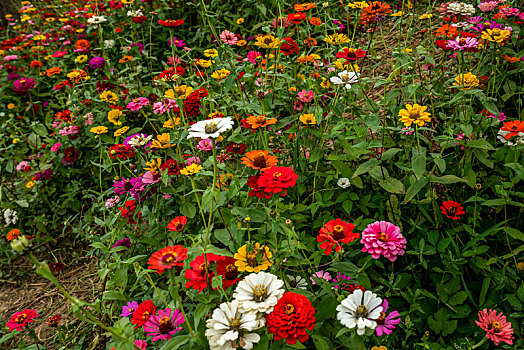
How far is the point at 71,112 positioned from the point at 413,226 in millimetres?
2345

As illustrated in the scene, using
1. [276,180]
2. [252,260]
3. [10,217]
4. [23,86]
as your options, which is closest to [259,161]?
[276,180]

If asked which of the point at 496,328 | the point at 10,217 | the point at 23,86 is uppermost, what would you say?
the point at 23,86

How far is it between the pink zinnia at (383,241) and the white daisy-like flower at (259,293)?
1.00ft

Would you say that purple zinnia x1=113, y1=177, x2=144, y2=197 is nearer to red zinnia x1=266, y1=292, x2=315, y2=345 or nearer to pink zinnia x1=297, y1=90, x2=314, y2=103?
pink zinnia x1=297, y1=90, x2=314, y2=103

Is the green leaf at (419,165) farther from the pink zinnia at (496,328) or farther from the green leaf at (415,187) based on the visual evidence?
the pink zinnia at (496,328)

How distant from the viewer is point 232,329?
91cm

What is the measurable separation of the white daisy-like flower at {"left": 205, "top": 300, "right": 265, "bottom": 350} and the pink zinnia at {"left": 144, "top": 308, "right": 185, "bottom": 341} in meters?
0.25

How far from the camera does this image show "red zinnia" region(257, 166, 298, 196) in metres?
1.08

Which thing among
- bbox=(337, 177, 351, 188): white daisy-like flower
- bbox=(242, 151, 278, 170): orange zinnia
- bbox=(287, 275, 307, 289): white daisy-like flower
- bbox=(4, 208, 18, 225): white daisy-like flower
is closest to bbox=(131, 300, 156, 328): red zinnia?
bbox=(287, 275, 307, 289): white daisy-like flower

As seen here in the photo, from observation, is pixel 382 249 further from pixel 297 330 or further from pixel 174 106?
pixel 174 106

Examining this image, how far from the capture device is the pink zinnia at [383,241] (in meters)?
1.10

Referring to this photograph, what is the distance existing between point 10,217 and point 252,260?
214cm

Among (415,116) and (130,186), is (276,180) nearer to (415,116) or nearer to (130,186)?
(415,116)

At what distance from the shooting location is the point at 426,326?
1.40 m
